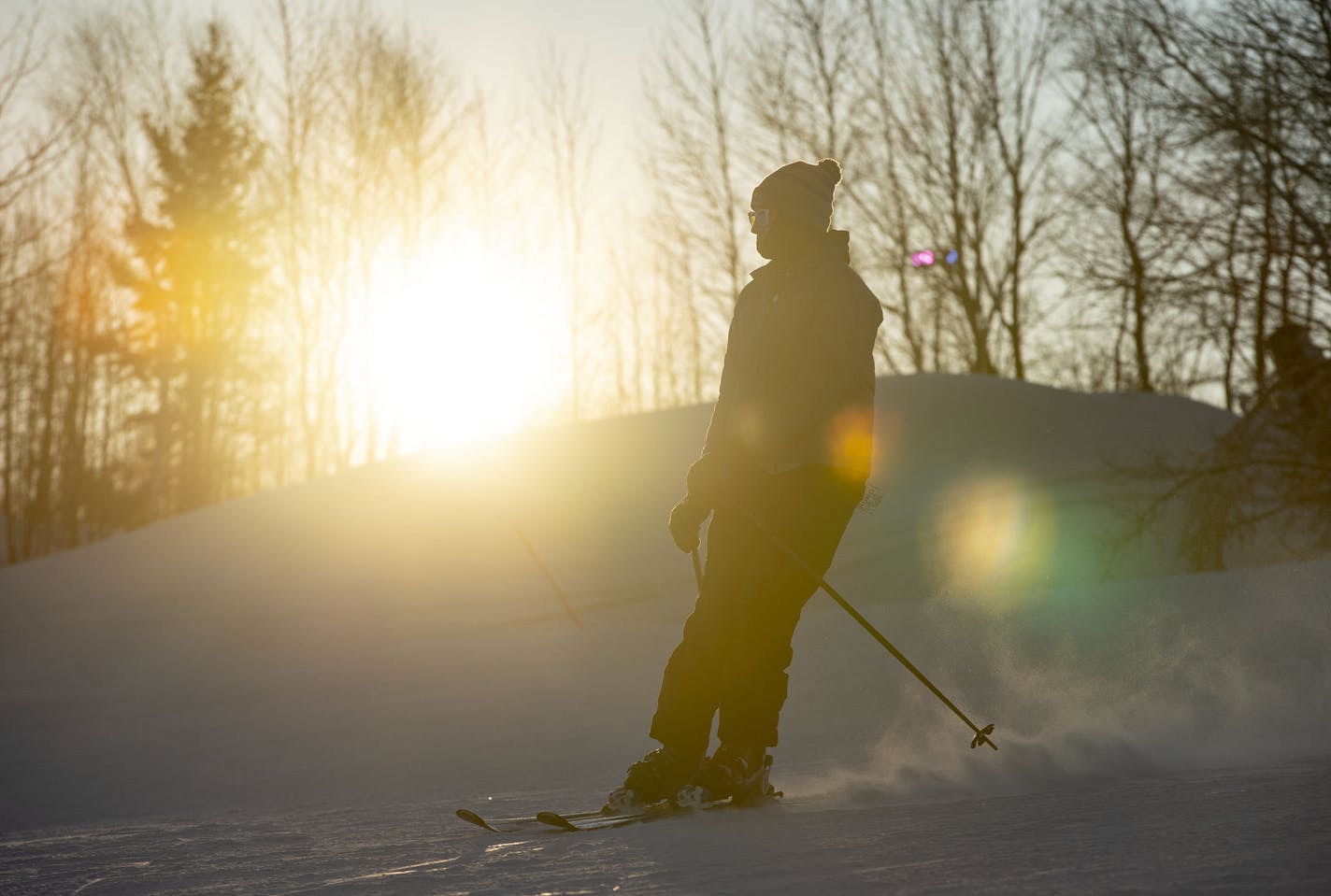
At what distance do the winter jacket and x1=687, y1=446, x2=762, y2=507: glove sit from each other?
4cm

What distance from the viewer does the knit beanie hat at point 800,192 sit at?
142 inches

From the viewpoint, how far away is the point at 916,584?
30.8 ft

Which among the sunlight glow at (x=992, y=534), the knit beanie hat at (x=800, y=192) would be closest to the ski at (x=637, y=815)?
the knit beanie hat at (x=800, y=192)

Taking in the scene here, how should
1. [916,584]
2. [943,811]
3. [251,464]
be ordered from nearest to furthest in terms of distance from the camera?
1. [943,811]
2. [916,584]
3. [251,464]

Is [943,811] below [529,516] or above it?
below

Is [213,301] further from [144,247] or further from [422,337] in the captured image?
[422,337]

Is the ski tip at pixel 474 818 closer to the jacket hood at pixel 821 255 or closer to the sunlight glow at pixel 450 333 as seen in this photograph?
the jacket hood at pixel 821 255

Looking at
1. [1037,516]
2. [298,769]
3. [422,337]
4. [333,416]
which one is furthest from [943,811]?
[333,416]

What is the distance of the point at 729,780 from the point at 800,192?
1717 millimetres

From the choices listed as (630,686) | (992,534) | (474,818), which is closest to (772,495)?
(474,818)

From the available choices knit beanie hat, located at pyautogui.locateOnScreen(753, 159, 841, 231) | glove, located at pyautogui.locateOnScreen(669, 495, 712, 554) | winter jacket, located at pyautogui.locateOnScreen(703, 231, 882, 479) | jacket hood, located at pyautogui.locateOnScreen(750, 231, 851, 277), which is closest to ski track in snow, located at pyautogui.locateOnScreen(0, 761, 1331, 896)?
glove, located at pyautogui.locateOnScreen(669, 495, 712, 554)

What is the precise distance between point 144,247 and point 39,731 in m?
24.4

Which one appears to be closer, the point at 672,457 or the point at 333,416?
the point at 672,457

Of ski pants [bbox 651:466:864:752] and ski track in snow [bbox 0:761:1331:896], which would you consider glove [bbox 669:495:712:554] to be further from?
ski track in snow [bbox 0:761:1331:896]
